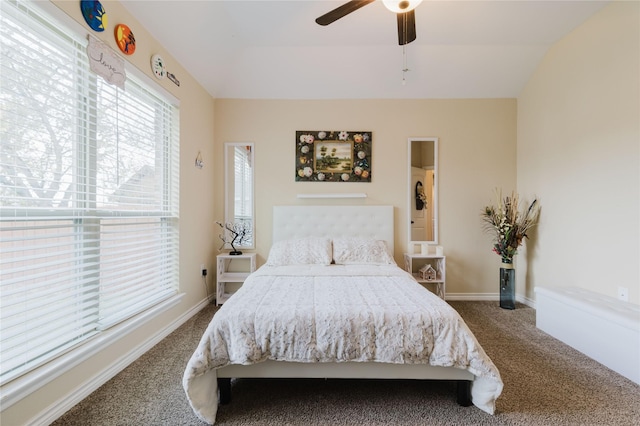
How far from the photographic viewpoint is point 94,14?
1.66m

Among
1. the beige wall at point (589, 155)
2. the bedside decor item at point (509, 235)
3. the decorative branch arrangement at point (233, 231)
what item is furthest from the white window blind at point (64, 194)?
the beige wall at point (589, 155)

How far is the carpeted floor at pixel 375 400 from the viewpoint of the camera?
1.43 meters

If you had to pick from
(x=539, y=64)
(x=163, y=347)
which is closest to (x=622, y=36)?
(x=539, y=64)

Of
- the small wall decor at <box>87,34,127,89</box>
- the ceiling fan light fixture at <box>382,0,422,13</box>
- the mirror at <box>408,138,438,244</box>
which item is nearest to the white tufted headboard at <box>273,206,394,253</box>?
the mirror at <box>408,138,438,244</box>

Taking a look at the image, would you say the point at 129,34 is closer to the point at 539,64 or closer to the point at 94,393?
the point at 94,393

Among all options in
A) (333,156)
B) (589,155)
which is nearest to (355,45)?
(333,156)

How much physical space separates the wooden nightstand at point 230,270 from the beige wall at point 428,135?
87cm

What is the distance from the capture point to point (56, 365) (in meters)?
1.40

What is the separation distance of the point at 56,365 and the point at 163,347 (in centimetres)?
83

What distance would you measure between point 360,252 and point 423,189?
127 centimetres

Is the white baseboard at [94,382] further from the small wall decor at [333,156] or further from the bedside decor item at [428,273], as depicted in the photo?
the bedside decor item at [428,273]

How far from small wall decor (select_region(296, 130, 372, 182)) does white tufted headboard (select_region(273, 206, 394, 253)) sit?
0.42m

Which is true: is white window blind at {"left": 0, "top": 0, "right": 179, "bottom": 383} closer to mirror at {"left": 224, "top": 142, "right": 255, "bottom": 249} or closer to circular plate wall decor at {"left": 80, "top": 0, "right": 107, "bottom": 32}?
circular plate wall decor at {"left": 80, "top": 0, "right": 107, "bottom": 32}

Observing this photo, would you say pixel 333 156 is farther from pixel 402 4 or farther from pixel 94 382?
pixel 94 382
